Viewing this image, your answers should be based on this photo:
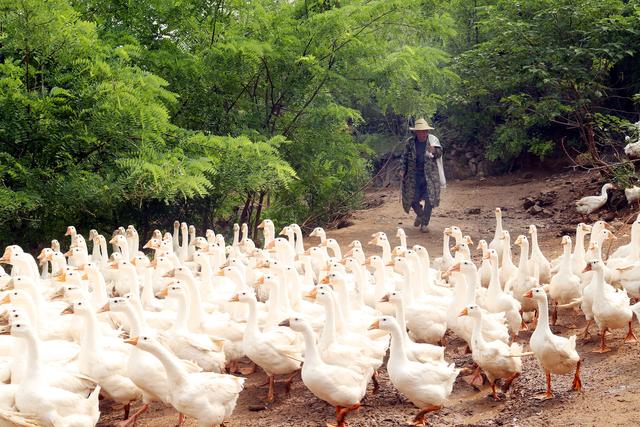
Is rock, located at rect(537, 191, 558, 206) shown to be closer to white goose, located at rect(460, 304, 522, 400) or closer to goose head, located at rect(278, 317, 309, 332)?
white goose, located at rect(460, 304, 522, 400)

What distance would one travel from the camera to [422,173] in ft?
51.2

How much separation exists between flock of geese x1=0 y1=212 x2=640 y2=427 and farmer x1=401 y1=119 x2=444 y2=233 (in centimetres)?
531

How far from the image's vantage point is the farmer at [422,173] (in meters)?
15.5

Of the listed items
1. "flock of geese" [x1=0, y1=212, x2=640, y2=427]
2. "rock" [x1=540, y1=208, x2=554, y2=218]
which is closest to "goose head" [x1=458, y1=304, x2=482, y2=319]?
"flock of geese" [x1=0, y1=212, x2=640, y2=427]

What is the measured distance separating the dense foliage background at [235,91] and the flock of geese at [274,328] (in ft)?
4.68

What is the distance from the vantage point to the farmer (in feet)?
50.8

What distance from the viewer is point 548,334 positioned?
673 centimetres

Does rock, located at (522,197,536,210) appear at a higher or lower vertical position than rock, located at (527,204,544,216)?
higher

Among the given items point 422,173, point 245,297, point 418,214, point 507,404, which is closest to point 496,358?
point 507,404

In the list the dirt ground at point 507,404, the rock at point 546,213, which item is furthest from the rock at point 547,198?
the dirt ground at point 507,404

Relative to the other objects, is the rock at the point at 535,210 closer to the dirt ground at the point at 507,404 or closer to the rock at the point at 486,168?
the rock at the point at 486,168

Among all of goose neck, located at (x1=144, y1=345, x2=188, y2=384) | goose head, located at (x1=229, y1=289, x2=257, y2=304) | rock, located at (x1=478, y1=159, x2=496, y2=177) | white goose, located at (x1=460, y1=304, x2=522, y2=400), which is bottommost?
white goose, located at (x1=460, y1=304, x2=522, y2=400)

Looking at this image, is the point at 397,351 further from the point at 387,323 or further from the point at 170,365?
the point at 170,365

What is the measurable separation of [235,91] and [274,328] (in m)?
7.94
